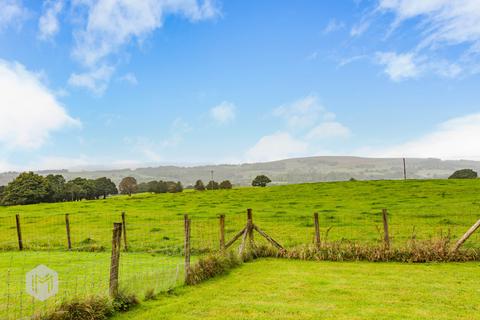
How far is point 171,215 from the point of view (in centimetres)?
3728

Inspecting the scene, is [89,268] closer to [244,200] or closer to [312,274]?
[312,274]

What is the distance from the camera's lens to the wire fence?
1133 cm

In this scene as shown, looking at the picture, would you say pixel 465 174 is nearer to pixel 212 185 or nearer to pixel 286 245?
pixel 212 185

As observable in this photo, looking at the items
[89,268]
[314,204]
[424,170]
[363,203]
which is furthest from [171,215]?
[424,170]

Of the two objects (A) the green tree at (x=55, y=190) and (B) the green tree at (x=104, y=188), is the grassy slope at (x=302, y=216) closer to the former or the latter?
(A) the green tree at (x=55, y=190)

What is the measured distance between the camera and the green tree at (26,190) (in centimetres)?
7744

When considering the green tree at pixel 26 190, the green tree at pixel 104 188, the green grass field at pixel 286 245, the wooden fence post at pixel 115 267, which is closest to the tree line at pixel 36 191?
the green tree at pixel 26 190

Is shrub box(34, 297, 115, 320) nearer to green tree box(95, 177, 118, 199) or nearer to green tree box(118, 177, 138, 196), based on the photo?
green tree box(95, 177, 118, 199)

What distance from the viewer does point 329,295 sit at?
1085cm

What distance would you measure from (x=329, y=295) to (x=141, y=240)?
16.2 meters

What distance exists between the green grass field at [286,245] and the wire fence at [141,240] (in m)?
0.07

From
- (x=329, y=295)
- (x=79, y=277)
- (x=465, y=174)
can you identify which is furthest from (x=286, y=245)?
(x=465, y=174)

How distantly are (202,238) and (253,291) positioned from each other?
43.3 feet

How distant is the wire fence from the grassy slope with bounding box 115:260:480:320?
4.32 ft
